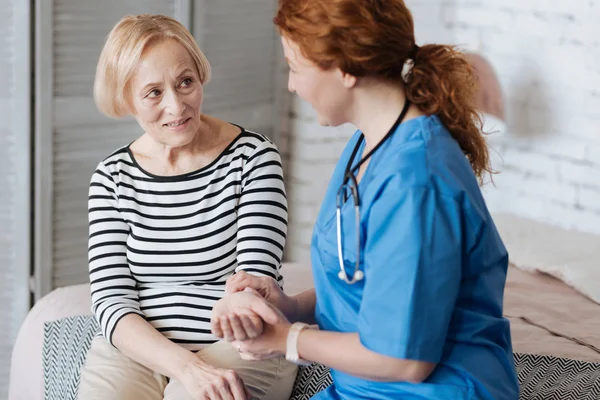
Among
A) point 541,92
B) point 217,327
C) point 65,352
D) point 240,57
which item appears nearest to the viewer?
point 217,327

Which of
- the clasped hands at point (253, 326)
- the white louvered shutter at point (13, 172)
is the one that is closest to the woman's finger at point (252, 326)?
the clasped hands at point (253, 326)

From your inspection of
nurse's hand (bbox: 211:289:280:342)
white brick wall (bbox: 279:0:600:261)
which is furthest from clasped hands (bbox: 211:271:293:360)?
white brick wall (bbox: 279:0:600:261)

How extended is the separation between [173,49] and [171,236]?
38cm

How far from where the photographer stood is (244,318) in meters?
1.36

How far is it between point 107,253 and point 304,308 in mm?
472

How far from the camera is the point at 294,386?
1.82 meters

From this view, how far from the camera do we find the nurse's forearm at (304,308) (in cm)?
158

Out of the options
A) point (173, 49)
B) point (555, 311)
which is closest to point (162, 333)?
point (173, 49)

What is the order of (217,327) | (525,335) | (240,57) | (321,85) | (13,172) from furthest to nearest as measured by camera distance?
(240,57)
(13,172)
(525,335)
(217,327)
(321,85)

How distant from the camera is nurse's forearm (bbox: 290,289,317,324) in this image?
1580 mm

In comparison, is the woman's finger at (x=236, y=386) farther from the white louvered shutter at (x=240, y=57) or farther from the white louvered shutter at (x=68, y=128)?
the white louvered shutter at (x=240, y=57)

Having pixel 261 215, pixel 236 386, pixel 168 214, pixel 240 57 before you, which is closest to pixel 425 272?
pixel 236 386

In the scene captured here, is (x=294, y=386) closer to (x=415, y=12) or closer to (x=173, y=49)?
(x=173, y=49)

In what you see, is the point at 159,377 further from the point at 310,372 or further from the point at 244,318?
the point at 244,318
